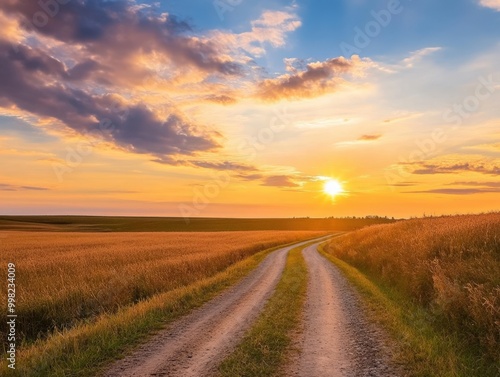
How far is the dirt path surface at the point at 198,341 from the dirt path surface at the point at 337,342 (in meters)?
1.90

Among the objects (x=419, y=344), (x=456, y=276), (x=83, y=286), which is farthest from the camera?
(x=83, y=286)

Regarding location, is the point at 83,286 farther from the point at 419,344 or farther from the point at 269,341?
the point at 419,344

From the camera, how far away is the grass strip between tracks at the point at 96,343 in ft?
29.5

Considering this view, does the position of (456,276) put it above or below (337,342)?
above

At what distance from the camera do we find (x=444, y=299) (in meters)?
12.1

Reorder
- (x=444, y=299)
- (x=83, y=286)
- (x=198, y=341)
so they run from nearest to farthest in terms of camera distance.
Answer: (x=198, y=341), (x=444, y=299), (x=83, y=286)

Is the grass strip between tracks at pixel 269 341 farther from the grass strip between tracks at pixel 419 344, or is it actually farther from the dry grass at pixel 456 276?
the dry grass at pixel 456 276

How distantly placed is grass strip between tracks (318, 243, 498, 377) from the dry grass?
0.45m

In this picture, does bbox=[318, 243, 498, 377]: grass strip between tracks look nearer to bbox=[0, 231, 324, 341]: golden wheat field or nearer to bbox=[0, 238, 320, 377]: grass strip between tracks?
bbox=[0, 238, 320, 377]: grass strip between tracks

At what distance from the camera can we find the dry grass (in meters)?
10.2

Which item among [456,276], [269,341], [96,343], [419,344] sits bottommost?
[96,343]

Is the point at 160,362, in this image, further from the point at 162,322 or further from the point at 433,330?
the point at 433,330

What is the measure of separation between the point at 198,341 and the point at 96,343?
2780 millimetres

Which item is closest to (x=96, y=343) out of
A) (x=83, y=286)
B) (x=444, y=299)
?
(x=83, y=286)
